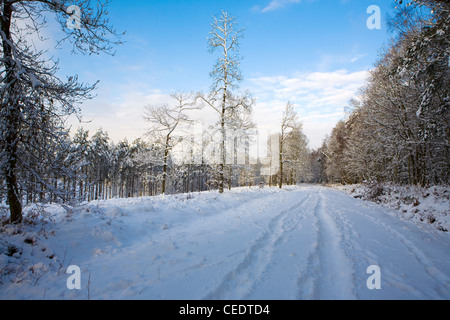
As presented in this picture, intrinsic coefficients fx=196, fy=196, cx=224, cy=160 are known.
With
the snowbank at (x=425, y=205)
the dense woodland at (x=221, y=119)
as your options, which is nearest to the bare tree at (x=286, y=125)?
the dense woodland at (x=221, y=119)

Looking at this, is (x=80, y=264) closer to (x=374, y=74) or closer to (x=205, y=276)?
(x=205, y=276)

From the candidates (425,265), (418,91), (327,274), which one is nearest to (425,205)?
(418,91)

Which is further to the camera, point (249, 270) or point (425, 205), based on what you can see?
point (425, 205)

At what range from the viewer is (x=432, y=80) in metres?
A: 8.52

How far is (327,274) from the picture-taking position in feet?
11.5

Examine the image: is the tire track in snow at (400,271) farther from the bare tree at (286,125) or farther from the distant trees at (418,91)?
the bare tree at (286,125)

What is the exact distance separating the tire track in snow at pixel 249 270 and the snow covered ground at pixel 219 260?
17 mm

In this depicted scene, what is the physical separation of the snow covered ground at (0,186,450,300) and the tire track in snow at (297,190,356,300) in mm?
18

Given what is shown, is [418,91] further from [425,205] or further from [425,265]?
[425,265]

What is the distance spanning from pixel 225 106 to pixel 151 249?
45.5ft

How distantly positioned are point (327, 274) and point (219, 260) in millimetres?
2038

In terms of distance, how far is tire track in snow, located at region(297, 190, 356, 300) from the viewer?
2.93 m

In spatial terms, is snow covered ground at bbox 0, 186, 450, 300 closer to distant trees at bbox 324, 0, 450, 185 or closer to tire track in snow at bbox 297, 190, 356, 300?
tire track in snow at bbox 297, 190, 356, 300
